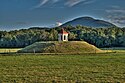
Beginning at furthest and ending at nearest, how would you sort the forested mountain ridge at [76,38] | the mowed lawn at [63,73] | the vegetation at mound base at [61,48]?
the forested mountain ridge at [76,38] < the vegetation at mound base at [61,48] < the mowed lawn at [63,73]

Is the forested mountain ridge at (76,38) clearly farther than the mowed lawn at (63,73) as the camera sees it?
Yes

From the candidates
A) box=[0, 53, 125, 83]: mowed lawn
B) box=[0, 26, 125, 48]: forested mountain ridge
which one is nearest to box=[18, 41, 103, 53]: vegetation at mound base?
box=[0, 53, 125, 83]: mowed lawn

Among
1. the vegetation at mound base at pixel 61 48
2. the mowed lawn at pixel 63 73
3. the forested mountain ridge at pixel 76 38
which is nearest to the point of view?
the mowed lawn at pixel 63 73

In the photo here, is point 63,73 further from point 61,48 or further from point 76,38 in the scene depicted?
point 76,38

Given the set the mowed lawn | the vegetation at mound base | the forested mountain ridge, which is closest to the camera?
the mowed lawn

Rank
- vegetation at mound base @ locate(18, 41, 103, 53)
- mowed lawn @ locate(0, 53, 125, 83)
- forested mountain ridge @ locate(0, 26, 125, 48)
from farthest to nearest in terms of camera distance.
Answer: forested mountain ridge @ locate(0, 26, 125, 48)
vegetation at mound base @ locate(18, 41, 103, 53)
mowed lawn @ locate(0, 53, 125, 83)

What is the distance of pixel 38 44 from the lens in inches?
3686

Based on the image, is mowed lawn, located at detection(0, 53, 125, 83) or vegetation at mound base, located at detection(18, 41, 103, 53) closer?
mowed lawn, located at detection(0, 53, 125, 83)

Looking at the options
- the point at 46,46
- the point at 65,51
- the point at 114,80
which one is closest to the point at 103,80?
the point at 114,80

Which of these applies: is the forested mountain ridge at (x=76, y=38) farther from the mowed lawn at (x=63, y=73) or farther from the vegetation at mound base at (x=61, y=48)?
the mowed lawn at (x=63, y=73)

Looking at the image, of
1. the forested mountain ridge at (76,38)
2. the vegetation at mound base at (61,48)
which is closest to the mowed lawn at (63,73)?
the vegetation at mound base at (61,48)

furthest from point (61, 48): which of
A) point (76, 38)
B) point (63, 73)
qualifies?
A: point (76, 38)

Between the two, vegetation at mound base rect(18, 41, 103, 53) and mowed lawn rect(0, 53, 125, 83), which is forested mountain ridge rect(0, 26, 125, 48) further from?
mowed lawn rect(0, 53, 125, 83)

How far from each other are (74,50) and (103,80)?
5868 cm
